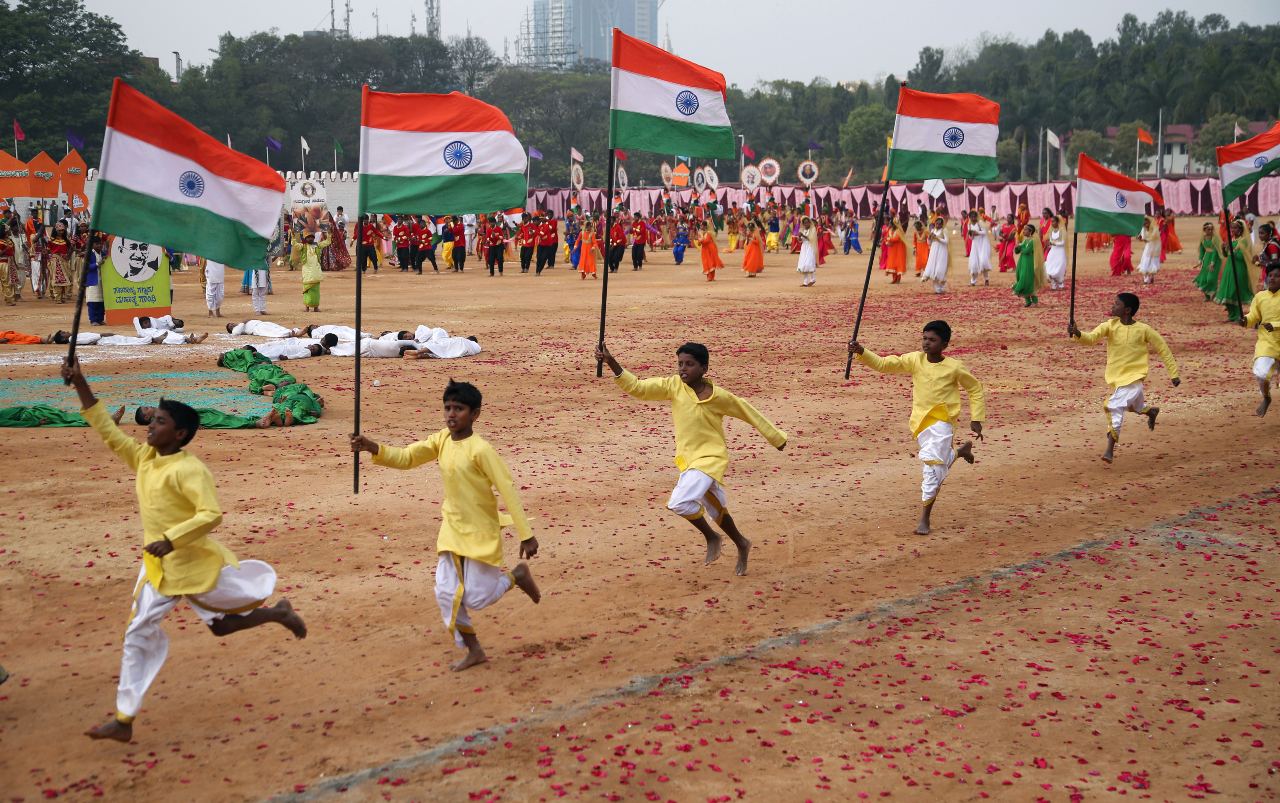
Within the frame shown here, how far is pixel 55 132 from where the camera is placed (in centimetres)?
5388

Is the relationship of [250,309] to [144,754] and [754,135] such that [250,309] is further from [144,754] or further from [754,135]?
[754,135]

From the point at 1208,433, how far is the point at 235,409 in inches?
405

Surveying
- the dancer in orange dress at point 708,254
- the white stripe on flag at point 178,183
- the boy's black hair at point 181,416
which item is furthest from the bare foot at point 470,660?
the dancer in orange dress at point 708,254

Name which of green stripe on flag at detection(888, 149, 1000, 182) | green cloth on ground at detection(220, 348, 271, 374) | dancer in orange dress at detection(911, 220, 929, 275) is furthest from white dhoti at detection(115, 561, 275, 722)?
dancer in orange dress at detection(911, 220, 929, 275)

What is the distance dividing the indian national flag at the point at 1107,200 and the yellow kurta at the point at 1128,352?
7.83ft

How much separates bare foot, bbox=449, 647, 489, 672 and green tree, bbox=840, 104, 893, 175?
7445 cm

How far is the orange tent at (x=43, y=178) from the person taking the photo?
30922 mm

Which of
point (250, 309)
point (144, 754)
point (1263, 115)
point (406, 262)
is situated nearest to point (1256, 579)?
point (144, 754)

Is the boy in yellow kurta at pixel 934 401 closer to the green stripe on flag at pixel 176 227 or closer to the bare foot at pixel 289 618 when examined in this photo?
the green stripe on flag at pixel 176 227

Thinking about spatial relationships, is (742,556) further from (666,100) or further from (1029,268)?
(1029,268)

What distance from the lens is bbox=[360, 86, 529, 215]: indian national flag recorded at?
27.3ft

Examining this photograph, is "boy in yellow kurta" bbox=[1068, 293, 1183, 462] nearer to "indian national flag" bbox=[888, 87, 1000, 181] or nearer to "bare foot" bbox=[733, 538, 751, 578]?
"indian national flag" bbox=[888, 87, 1000, 181]

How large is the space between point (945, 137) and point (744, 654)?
793 centimetres

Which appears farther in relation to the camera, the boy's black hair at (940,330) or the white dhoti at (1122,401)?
the white dhoti at (1122,401)
